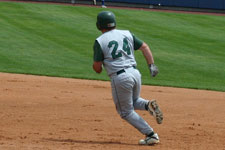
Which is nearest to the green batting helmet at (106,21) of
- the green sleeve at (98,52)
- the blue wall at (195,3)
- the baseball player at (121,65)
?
the baseball player at (121,65)

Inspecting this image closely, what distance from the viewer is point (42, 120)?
9102mm

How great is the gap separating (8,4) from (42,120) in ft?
74.9

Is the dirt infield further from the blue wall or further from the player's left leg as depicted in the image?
the blue wall

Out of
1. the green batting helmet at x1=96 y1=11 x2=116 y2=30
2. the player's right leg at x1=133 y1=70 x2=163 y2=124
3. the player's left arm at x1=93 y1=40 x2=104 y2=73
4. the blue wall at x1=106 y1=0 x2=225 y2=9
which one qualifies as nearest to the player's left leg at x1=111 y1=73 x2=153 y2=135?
the player's right leg at x1=133 y1=70 x2=163 y2=124

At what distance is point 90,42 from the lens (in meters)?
20.8

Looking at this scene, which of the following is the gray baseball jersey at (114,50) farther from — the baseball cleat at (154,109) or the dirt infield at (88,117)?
the dirt infield at (88,117)

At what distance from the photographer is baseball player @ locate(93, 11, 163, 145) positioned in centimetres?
712

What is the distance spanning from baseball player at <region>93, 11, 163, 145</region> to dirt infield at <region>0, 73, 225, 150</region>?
424 mm

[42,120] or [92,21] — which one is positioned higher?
[42,120]

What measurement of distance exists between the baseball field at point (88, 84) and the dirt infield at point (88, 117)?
0.05 ft

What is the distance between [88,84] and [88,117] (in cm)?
412

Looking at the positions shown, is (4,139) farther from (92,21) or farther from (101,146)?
(92,21)

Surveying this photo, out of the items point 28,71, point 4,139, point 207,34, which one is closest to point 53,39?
point 28,71

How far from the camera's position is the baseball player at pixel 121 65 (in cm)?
712
